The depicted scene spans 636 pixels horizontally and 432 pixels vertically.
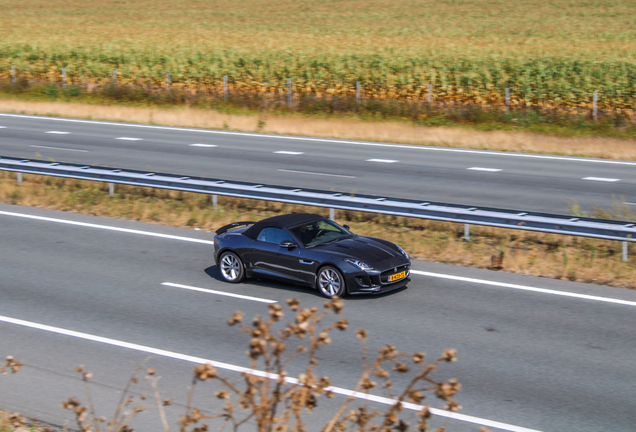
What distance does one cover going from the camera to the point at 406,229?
1550cm

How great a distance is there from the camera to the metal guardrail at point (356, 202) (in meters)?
13.4

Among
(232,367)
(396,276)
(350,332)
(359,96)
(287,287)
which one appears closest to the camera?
(232,367)

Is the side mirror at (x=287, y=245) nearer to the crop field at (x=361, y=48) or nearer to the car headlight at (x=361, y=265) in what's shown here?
the car headlight at (x=361, y=265)

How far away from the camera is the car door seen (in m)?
12.0

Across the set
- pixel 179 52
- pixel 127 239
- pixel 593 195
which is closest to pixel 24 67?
pixel 179 52

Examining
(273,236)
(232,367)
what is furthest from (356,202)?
(232,367)

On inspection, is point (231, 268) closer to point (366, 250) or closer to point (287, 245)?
point (287, 245)

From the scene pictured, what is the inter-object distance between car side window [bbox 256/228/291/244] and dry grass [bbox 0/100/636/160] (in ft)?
51.6

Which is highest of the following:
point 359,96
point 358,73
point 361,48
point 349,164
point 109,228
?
point 361,48

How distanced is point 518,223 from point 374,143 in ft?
46.9

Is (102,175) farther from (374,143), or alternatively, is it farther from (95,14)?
(95,14)

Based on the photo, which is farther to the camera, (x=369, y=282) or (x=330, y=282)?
(x=330, y=282)

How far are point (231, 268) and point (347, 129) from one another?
1804 cm

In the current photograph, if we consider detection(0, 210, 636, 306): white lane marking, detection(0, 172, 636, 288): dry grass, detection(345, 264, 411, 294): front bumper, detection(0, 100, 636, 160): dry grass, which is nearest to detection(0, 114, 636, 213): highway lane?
detection(0, 100, 636, 160): dry grass
